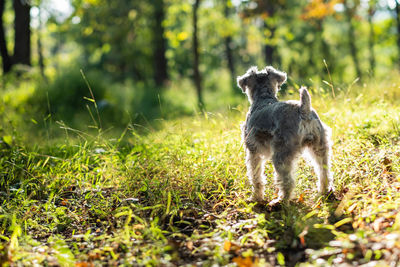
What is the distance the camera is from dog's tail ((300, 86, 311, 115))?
3.18 metres

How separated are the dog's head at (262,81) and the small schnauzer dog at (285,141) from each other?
0.39m

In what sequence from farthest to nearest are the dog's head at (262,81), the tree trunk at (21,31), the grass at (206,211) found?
the tree trunk at (21,31) → the dog's head at (262,81) → the grass at (206,211)

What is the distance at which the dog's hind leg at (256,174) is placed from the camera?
358cm

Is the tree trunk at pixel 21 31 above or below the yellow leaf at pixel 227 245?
above

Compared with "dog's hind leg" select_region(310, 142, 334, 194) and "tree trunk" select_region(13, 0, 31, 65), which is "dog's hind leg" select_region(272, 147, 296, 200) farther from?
"tree trunk" select_region(13, 0, 31, 65)

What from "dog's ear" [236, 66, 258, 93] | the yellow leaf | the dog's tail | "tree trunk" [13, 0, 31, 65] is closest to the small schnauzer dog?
the dog's tail

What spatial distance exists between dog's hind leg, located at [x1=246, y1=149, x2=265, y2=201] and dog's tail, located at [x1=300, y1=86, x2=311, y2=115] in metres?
0.72

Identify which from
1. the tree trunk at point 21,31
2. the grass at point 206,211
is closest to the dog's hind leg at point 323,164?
the grass at point 206,211

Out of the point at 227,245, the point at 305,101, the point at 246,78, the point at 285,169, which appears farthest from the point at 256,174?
the point at 246,78

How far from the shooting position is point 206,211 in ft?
11.5

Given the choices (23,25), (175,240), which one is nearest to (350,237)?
(175,240)

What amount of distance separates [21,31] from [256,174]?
A: 13.2m

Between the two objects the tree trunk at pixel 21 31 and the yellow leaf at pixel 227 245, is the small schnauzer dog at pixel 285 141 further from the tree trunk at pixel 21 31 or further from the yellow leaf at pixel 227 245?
the tree trunk at pixel 21 31

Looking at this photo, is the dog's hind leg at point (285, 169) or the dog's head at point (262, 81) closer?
the dog's hind leg at point (285, 169)
